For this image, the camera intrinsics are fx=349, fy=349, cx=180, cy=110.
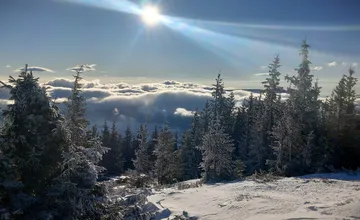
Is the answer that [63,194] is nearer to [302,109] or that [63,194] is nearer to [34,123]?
[34,123]

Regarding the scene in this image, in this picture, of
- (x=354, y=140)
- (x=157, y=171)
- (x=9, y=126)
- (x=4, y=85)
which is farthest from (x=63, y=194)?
(x=157, y=171)

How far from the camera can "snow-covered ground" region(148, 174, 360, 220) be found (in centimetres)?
1374

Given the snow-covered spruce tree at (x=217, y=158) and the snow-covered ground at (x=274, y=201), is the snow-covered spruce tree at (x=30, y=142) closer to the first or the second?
the snow-covered ground at (x=274, y=201)

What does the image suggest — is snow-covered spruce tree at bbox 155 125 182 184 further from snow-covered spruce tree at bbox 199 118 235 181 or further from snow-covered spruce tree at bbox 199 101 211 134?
snow-covered spruce tree at bbox 199 118 235 181

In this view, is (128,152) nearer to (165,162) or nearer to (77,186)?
(165,162)

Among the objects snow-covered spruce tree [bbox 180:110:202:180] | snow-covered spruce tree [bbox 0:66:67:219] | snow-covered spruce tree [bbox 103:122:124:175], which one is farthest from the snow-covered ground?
snow-covered spruce tree [bbox 103:122:124:175]

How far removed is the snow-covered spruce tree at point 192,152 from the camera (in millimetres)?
53562

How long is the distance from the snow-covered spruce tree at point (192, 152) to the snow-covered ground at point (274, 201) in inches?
1203

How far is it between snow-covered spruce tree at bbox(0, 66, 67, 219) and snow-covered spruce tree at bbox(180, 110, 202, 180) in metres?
40.2

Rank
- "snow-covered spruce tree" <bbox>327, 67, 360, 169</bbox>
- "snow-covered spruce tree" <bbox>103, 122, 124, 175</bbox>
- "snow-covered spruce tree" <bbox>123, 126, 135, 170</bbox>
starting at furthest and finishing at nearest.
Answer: "snow-covered spruce tree" <bbox>123, 126, 135, 170</bbox>
"snow-covered spruce tree" <bbox>103, 122, 124, 175</bbox>
"snow-covered spruce tree" <bbox>327, 67, 360, 169</bbox>

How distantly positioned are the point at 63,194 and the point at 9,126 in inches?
128

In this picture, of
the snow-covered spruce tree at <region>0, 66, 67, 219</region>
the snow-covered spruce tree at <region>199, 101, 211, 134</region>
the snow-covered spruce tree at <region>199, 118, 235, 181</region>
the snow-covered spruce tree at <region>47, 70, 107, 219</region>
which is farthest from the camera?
the snow-covered spruce tree at <region>199, 101, 211, 134</region>

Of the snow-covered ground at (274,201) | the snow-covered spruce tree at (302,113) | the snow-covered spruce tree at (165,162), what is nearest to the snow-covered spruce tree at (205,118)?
the snow-covered spruce tree at (165,162)

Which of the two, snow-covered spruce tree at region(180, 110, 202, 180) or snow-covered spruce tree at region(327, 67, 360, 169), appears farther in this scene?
snow-covered spruce tree at region(180, 110, 202, 180)
